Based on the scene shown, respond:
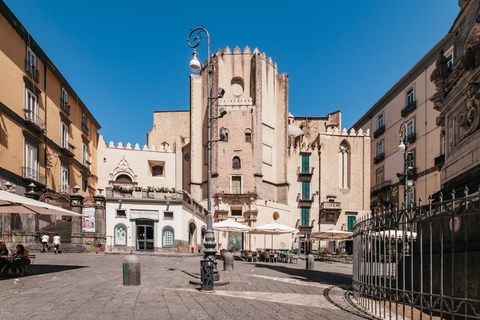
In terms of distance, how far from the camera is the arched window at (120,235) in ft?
94.1

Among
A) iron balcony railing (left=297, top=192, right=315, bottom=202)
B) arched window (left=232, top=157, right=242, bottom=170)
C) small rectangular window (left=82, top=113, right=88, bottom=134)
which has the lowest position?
iron balcony railing (left=297, top=192, right=315, bottom=202)

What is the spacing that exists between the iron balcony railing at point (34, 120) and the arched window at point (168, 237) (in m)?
11.9

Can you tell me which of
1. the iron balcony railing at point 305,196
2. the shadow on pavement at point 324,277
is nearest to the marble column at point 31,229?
the shadow on pavement at point 324,277

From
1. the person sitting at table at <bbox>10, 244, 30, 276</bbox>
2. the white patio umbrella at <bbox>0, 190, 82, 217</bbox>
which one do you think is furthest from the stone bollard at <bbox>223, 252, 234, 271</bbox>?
the person sitting at table at <bbox>10, 244, 30, 276</bbox>

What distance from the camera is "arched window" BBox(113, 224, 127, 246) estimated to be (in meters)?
28.7

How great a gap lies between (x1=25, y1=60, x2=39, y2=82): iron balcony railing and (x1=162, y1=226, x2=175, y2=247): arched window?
15.0 m

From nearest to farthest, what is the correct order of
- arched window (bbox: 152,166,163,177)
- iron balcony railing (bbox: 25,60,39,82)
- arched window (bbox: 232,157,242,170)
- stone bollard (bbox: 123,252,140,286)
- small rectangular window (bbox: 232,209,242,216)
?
stone bollard (bbox: 123,252,140,286) < iron balcony railing (bbox: 25,60,39,82) < small rectangular window (bbox: 232,209,242,216) < arched window (bbox: 232,157,242,170) < arched window (bbox: 152,166,163,177)

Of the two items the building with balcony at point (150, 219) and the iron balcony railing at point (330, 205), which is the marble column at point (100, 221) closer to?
the building with balcony at point (150, 219)

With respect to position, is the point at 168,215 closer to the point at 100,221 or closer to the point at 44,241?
the point at 100,221

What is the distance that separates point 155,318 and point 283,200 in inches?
1527

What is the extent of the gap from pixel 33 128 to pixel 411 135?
33.5 meters

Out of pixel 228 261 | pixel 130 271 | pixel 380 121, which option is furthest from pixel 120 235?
pixel 380 121

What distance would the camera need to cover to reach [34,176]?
27469 millimetres

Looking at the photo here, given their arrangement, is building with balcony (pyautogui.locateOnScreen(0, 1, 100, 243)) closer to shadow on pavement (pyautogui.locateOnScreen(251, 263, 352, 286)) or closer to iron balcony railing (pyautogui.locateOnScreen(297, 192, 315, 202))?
shadow on pavement (pyautogui.locateOnScreen(251, 263, 352, 286))
